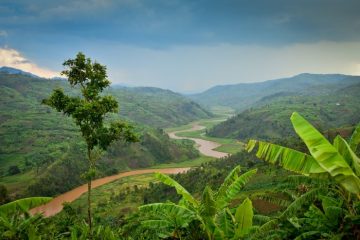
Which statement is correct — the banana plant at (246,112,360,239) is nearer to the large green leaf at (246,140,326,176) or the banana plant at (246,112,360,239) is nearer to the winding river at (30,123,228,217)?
the large green leaf at (246,140,326,176)

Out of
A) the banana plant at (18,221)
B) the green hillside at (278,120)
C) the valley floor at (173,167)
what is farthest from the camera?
the green hillside at (278,120)

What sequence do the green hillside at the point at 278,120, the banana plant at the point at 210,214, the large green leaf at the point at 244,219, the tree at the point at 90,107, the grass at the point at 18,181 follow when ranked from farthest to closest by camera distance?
1. the green hillside at the point at 278,120
2. the grass at the point at 18,181
3. the tree at the point at 90,107
4. the large green leaf at the point at 244,219
5. the banana plant at the point at 210,214

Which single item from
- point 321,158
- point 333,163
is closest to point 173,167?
point 321,158

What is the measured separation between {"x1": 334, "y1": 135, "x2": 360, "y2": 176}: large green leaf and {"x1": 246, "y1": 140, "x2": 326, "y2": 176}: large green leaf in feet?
2.32

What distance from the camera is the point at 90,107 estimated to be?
19.0m

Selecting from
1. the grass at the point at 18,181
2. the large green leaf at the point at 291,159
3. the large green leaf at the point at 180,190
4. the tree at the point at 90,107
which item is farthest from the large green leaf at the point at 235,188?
the grass at the point at 18,181

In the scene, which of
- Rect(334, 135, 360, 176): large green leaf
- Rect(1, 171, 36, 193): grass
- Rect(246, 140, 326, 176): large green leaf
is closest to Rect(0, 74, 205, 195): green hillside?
Rect(1, 171, 36, 193): grass

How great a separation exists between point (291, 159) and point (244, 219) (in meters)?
3.85

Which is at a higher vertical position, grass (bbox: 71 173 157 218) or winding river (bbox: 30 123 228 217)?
grass (bbox: 71 173 157 218)

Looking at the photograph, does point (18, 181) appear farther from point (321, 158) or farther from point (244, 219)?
point (321, 158)

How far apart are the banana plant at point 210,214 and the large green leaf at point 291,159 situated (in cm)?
254

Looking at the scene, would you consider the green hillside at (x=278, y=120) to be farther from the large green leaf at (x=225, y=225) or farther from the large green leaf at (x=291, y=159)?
the large green leaf at (x=291, y=159)

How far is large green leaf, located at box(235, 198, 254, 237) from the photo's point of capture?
37.7ft

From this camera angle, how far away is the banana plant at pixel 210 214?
11172mm
